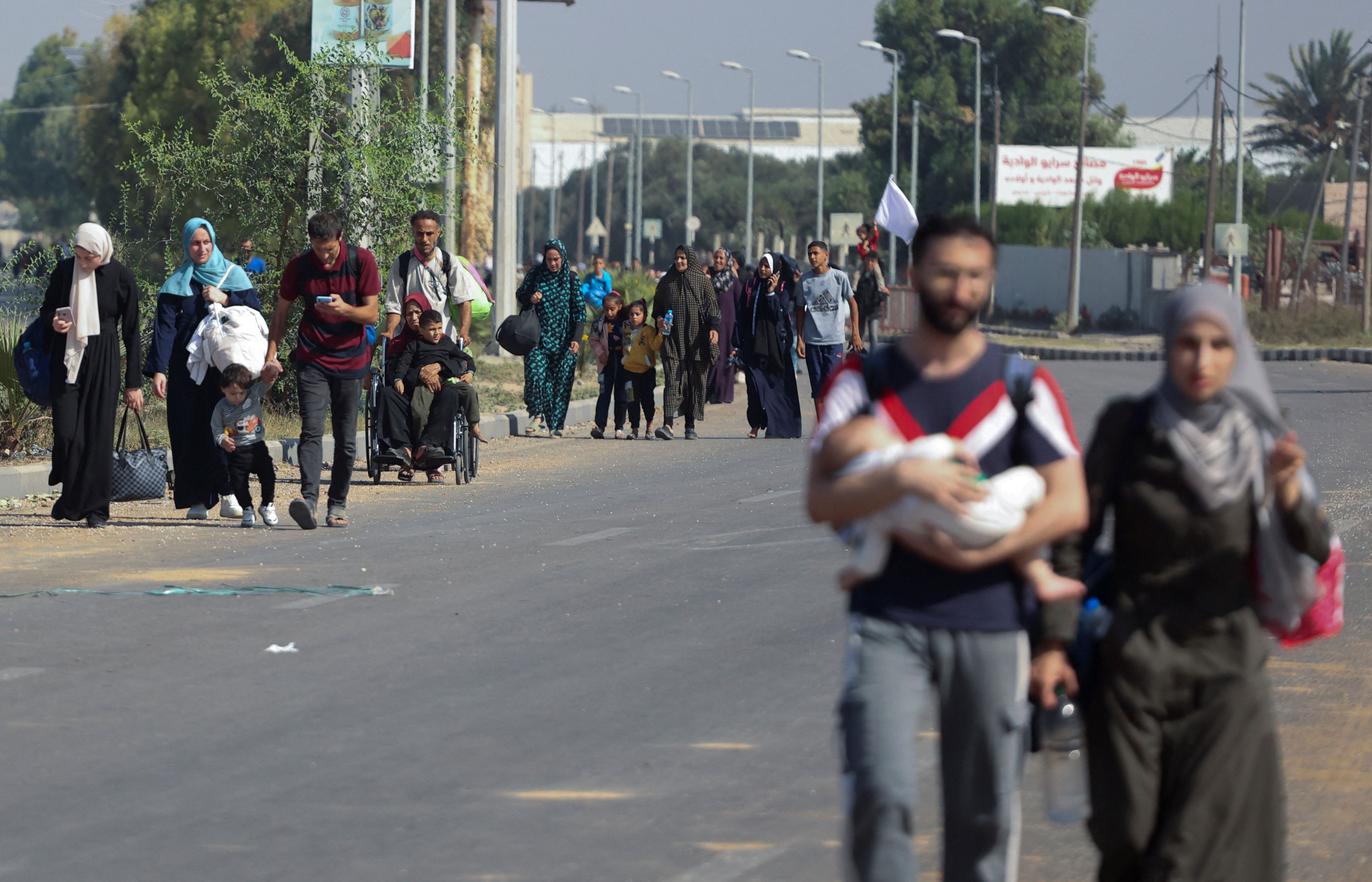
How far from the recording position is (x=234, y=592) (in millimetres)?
9008

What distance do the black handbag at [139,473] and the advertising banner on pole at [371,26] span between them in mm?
6444

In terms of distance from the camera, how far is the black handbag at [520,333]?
55.6 feet

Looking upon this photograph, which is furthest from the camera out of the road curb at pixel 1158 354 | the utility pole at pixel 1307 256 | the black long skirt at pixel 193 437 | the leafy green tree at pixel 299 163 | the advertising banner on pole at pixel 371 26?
the utility pole at pixel 1307 256

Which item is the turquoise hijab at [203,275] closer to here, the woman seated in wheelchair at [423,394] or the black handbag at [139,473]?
the black handbag at [139,473]

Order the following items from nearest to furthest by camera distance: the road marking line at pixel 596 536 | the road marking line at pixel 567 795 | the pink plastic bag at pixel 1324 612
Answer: the pink plastic bag at pixel 1324 612 < the road marking line at pixel 567 795 < the road marking line at pixel 596 536

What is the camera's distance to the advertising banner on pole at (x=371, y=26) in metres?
18.0

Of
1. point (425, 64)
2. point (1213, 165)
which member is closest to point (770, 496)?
point (425, 64)

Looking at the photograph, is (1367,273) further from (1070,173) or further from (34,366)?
(34,366)

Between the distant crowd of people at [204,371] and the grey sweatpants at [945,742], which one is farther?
the distant crowd of people at [204,371]

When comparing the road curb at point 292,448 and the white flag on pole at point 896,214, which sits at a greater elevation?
the white flag on pole at point 896,214

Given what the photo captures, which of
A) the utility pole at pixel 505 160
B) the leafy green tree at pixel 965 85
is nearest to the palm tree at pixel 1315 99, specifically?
the leafy green tree at pixel 965 85

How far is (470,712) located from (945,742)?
10.2ft

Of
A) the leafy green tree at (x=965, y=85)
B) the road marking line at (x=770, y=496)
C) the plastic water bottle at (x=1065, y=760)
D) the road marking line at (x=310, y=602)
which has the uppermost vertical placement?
the leafy green tree at (x=965, y=85)

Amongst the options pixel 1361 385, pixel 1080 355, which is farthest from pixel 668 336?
pixel 1080 355
